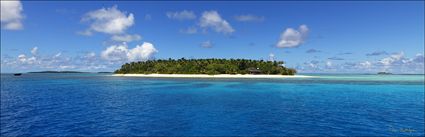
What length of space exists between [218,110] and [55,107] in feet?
57.9

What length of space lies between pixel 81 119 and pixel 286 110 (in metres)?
19.3

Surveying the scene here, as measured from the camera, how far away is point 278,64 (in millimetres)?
180625

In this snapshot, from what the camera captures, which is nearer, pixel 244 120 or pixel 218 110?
pixel 244 120

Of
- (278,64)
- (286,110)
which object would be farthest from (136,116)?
(278,64)

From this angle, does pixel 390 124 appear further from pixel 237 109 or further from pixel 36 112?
pixel 36 112

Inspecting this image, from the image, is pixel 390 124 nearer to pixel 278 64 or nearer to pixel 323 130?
pixel 323 130

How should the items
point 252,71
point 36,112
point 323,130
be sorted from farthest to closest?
point 252,71, point 36,112, point 323,130

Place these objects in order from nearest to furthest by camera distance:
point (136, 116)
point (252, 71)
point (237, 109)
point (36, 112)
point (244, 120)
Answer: point (244, 120) < point (136, 116) < point (36, 112) < point (237, 109) < point (252, 71)

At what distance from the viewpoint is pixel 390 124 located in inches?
1024

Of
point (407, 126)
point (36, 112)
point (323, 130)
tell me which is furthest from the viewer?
point (36, 112)

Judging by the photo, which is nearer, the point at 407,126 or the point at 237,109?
the point at 407,126

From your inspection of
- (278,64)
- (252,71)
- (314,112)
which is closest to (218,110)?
(314,112)

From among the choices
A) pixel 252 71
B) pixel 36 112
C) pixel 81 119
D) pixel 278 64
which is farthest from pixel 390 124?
pixel 278 64

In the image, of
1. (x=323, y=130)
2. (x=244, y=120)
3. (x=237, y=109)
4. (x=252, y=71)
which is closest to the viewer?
(x=323, y=130)
